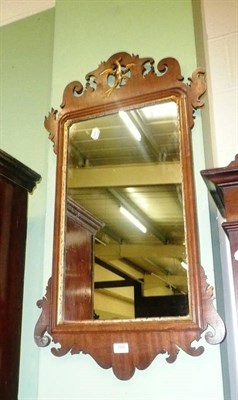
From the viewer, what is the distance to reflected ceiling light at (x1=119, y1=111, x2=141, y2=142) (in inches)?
61.6

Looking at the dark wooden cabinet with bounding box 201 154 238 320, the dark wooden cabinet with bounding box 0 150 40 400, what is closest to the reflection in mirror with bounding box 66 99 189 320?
the dark wooden cabinet with bounding box 0 150 40 400

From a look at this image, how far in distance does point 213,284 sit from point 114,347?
0.35 metres

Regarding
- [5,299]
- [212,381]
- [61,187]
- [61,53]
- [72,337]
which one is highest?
[61,53]

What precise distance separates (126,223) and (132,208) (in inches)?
2.1

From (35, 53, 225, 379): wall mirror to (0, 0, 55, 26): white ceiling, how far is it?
57 centimetres

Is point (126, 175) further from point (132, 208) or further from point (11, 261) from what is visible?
point (11, 261)

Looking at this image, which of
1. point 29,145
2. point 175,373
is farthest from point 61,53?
point 175,373

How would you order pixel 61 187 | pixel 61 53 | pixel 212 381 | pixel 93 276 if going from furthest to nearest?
pixel 61 53, pixel 61 187, pixel 93 276, pixel 212 381

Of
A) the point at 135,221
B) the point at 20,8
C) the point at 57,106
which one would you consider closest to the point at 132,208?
the point at 135,221

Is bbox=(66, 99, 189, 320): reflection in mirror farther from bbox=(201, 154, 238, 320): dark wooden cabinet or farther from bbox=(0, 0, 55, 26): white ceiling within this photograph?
bbox=(0, 0, 55, 26): white ceiling

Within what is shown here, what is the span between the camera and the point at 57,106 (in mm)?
1755

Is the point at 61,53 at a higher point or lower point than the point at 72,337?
higher

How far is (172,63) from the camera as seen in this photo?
1577mm

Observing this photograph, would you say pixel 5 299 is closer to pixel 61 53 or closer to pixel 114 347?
pixel 114 347
